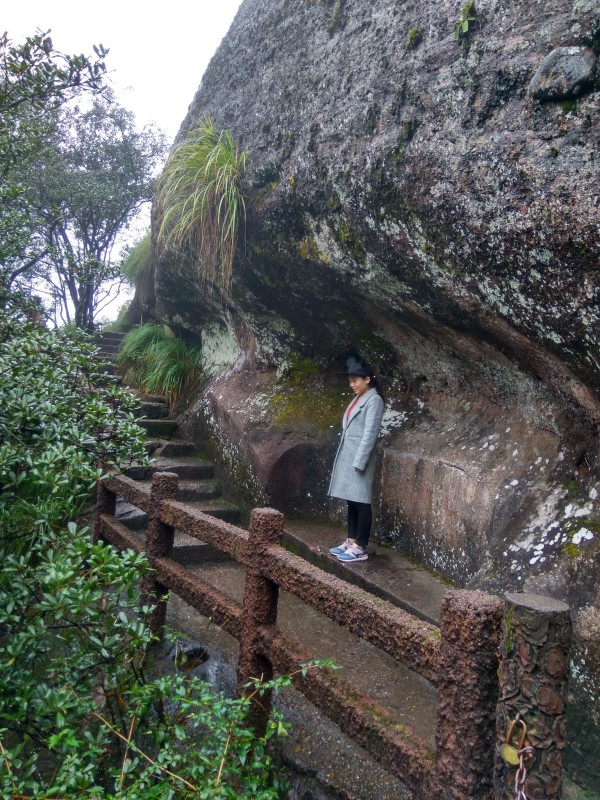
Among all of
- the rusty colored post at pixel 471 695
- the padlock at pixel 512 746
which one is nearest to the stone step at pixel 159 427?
the rusty colored post at pixel 471 695

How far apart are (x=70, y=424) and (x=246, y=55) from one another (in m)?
4.58

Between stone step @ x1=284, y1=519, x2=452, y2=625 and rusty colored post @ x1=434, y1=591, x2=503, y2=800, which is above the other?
rusty colored post @ x1=434, y1=591, x2=503, y2=800

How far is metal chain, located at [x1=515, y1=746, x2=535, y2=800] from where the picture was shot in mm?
1408

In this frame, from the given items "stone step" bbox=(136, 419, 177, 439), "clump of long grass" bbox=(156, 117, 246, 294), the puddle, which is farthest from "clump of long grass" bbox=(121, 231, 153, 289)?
the puddle

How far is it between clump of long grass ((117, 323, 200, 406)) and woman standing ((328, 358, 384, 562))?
3574mm

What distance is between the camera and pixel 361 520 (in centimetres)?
439

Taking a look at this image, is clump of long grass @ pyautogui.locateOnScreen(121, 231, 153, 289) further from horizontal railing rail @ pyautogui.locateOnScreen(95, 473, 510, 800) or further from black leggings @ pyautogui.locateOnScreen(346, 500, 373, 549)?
horizontal railing rail @ pyautogui.locateOnScreen(95, 473, 510, 800)

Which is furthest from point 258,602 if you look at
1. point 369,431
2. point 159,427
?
point 159,427

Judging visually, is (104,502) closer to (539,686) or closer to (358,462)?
(358,462)

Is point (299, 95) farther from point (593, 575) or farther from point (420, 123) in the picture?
point (593, 575)

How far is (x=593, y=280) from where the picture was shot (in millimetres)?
2719

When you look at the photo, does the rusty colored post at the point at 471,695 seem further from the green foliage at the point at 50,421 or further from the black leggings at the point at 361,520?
the black leggings at the point at 361,520

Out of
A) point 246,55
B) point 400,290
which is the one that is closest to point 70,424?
point 400,290

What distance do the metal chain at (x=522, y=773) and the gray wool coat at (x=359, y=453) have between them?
293 cm
